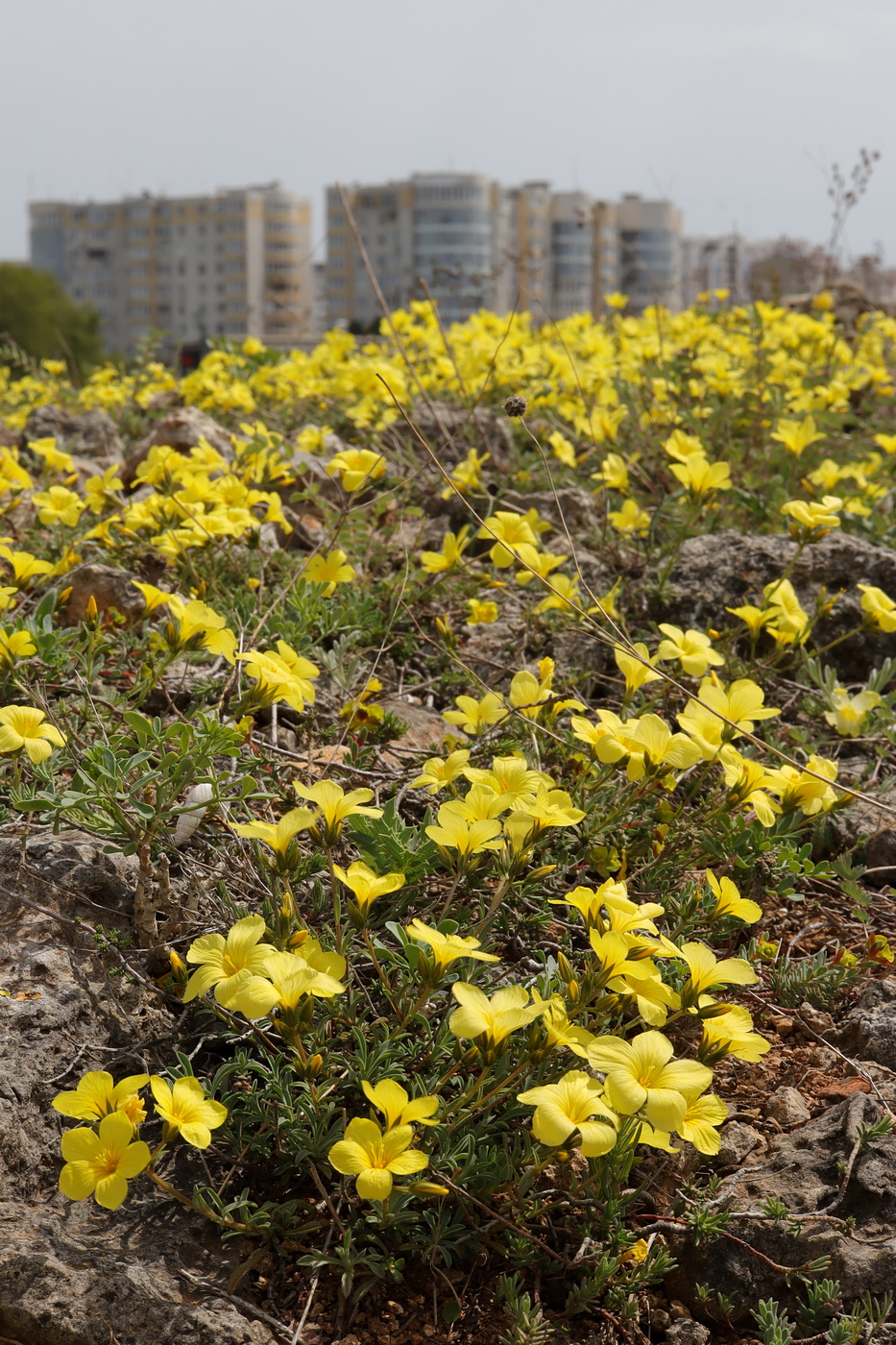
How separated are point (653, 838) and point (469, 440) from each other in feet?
9.11

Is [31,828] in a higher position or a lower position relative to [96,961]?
higher

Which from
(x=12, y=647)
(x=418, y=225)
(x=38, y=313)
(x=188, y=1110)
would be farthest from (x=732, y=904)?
(x=418, y=225)

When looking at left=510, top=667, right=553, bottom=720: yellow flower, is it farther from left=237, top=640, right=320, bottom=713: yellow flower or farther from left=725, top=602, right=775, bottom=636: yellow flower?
left=725, top=602, right=775, bottom=636: yellow flower

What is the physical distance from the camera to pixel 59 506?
3.12 m

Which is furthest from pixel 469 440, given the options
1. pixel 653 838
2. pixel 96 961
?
pixel 96 961

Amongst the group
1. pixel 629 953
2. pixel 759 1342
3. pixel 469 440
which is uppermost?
pixel 469 440

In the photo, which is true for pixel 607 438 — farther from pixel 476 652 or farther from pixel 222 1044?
pixel 222 1044

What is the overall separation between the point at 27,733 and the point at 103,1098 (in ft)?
2.18

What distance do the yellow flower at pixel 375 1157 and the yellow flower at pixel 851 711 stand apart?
1661mm

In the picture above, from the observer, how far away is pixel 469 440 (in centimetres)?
476

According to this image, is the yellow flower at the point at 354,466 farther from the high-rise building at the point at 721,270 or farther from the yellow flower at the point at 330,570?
the high-rise building at the point at 721,270

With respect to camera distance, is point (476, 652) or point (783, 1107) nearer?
point (783, 1107)

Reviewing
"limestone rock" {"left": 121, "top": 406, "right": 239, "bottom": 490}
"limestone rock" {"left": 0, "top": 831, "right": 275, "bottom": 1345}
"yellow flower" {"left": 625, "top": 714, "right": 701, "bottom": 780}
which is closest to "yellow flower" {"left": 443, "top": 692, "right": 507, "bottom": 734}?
"yellow flower" {"left": 625, "top": 714, "right": 701, "bottom": 780}

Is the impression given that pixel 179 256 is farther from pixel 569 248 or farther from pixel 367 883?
pixel 367 883
